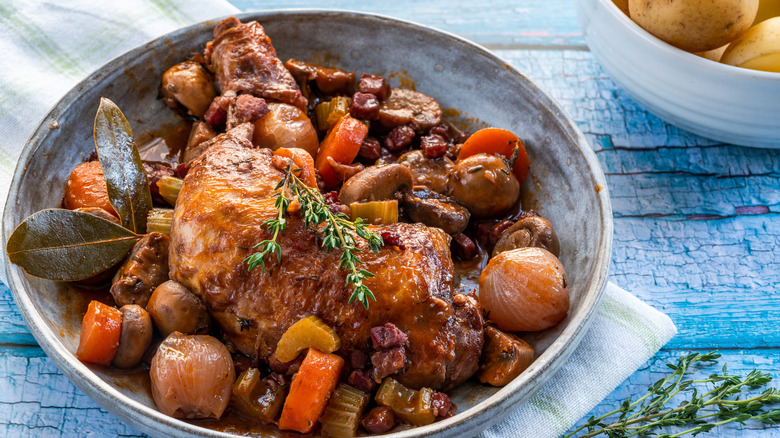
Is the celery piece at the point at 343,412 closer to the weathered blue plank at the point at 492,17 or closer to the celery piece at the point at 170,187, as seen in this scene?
the celery piece at the point at 170,187

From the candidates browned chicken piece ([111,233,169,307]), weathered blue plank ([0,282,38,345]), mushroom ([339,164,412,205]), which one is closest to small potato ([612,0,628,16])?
mushroom ([339,164,412,205])

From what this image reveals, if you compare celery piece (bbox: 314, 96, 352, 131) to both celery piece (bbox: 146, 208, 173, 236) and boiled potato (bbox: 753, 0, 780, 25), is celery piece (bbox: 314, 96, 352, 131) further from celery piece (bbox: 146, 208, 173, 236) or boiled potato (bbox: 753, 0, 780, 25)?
boiled potato (bbox: 753, 0, 780, 25)

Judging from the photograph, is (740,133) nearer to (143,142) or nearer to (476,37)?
(476,37)

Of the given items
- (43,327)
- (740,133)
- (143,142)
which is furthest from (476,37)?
(43,327)

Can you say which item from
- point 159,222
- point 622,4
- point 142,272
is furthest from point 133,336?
point 622,4

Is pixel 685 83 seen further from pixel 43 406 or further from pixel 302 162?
pixel 43 406

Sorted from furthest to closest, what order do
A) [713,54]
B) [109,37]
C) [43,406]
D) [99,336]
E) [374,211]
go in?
[109,37] → [713,54] → [374,211] → [43,406] → [99,336]

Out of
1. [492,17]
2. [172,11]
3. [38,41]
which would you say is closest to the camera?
[38,41]

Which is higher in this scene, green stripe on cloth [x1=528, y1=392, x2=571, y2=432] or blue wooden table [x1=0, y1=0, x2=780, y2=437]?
blue wooden table [x1=0, y1=0, x2=780, y2=437]
